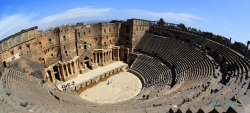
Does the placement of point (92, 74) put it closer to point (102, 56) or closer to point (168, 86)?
point (102, 56)

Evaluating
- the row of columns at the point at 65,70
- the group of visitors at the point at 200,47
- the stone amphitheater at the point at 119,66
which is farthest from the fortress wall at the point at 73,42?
the group of visitors at the point at 200,47

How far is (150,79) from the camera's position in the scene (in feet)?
99.9

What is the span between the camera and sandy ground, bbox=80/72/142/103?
89.4ft

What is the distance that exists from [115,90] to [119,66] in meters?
8.67

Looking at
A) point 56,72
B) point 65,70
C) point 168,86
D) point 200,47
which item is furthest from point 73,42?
point 200,47

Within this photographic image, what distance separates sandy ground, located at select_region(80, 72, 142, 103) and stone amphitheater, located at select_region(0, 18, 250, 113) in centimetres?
66

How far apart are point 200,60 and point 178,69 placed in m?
3.35

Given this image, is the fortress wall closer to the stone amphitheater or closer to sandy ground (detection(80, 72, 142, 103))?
the stone amphitheater

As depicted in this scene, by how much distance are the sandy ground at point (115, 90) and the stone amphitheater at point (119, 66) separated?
26.2 inches

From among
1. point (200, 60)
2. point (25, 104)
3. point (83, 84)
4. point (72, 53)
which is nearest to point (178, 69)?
point (200, 60)

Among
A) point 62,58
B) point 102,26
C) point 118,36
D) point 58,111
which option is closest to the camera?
point 58,111

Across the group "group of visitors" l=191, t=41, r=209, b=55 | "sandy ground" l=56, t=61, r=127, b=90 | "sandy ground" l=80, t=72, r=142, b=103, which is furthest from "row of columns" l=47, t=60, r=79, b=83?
"group of visitors" l=191, t=41, r=209, b=55

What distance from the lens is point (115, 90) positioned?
2936cm

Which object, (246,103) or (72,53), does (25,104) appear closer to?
(246,103)
